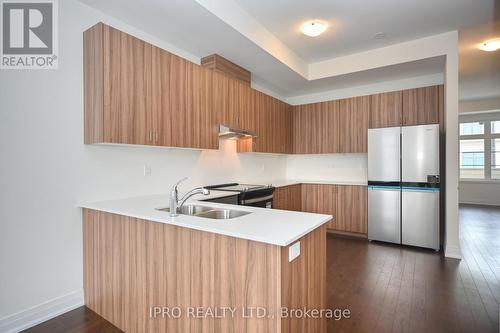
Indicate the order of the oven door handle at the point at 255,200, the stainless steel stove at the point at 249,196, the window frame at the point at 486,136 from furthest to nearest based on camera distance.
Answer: the window frame at the point at 486,136 → the oven door handle at the point at 255,200 → the stainless steel stove at the point at 249,196

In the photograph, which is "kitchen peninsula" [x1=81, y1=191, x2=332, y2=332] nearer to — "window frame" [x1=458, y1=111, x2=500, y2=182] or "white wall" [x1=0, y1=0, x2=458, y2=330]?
"white wall" [x1=0, y1=0, x2=458, y2=330]

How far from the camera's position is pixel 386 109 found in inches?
165

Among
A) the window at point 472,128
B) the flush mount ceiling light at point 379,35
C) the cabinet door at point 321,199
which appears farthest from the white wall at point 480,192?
the flush mount ceiling light at point 379,35

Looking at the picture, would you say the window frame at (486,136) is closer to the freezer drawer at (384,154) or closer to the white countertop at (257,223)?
the freezer drawer at (384,154)

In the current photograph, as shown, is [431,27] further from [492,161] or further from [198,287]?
[492,161]

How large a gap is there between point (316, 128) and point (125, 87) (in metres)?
3.61

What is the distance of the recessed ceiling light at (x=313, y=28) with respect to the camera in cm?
302

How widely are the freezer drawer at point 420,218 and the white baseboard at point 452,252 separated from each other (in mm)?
180

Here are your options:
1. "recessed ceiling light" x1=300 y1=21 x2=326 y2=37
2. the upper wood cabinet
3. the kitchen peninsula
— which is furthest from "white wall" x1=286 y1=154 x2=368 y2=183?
the kitchen peninsula

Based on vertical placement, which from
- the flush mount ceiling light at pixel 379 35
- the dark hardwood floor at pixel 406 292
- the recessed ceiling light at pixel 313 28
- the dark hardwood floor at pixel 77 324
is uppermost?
the flush mount ceiling light at pixel 379 35

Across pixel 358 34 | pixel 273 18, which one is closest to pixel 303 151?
pixel 358 34

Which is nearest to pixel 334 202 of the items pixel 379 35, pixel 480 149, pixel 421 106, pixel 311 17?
pixel 421 106

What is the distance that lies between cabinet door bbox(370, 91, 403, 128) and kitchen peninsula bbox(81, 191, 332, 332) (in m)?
3.33

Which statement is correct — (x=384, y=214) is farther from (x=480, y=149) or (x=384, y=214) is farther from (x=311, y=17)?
(x=480, y=149)
